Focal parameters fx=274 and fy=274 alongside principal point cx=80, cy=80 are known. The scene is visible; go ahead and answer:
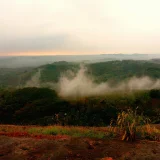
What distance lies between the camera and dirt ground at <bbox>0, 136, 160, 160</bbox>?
9917 millimetres

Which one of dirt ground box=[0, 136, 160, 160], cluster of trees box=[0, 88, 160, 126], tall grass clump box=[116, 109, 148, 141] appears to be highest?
tall grass clump box=[116, 109, 148, 141]

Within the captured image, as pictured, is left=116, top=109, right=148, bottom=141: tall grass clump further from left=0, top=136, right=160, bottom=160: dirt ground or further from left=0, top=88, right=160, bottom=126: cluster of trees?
left=0, top=88, right=160, bottom=126: cluster of trees

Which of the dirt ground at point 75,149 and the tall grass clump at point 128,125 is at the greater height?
the tall grass clump at point 128,125

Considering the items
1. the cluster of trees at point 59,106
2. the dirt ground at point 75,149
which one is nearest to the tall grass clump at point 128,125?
the dirt ground at point 75,149

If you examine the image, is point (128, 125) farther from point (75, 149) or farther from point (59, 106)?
point (59, 106)

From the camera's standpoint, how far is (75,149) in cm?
1068

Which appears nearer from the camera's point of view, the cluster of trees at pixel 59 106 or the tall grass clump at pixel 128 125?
the tall grass clump at pixel 128 125

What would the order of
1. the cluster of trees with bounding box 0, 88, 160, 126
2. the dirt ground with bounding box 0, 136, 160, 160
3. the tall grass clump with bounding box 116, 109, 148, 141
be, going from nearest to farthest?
the dirt ground with bounding box 0, 136, 160, 160, the tall grass clump with bounding box 116, 109, 148, 141, the cluster of trees with bounding box 0, 88, 160, 126

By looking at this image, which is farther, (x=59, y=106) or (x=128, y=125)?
(x=59, y=106)

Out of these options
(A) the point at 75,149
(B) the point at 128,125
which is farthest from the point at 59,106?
(A) the point at 75,149

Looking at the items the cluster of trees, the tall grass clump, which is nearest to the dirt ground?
the tall grass clump

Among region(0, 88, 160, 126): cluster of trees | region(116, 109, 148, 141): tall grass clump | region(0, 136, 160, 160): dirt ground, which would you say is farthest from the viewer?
region(0, 88, 160, 126): cluster of trees

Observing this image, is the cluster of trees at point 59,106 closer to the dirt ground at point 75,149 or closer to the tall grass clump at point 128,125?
the tall grass clump at point 128,125

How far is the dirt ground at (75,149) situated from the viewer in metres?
9.92
